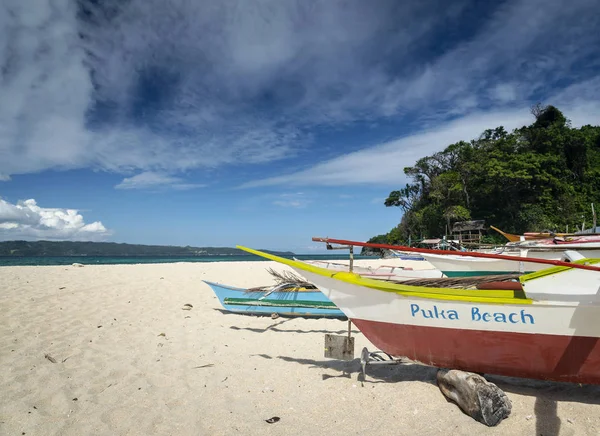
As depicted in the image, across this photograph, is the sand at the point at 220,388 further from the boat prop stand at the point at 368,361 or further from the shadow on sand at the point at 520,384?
the boat prop stand at the point at 368,361

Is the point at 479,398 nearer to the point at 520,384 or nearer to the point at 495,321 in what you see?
the point at 495,321

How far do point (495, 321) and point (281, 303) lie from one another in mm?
5009

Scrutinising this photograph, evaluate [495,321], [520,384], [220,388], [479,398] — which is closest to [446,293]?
[495,321]

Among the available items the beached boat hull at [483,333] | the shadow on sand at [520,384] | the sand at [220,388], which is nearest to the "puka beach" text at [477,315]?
the beached boat hull at [483,333]

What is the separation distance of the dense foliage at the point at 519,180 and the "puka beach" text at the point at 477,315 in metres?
34.0

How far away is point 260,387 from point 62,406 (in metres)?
2.15

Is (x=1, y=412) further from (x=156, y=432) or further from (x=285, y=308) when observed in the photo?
(x=285, y=308)

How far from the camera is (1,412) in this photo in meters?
3.40

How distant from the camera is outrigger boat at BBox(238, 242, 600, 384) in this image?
3.11 metres

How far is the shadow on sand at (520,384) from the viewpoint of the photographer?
3.11m

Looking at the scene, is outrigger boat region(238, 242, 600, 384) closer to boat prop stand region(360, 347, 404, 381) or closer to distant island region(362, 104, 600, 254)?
boat prop stand region(360, 347, 404, 381)

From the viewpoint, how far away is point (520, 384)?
3.77m

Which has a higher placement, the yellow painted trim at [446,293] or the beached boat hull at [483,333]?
the yellow painted trim at [446,293]

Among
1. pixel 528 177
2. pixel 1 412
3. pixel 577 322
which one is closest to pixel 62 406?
pixel 1 412
